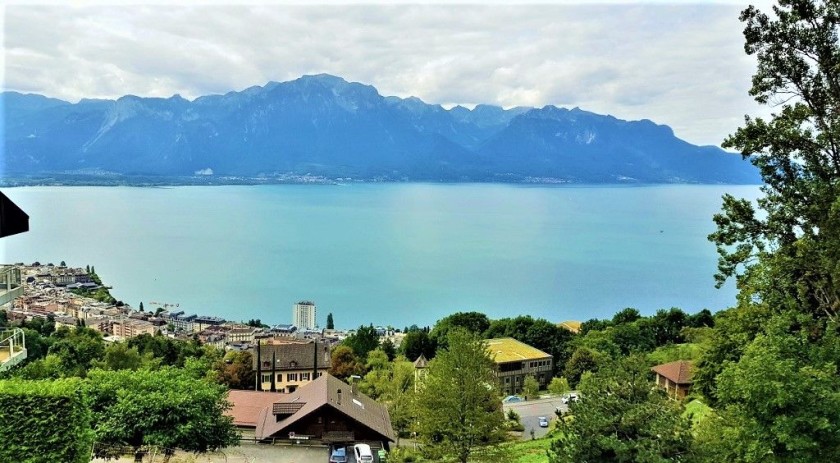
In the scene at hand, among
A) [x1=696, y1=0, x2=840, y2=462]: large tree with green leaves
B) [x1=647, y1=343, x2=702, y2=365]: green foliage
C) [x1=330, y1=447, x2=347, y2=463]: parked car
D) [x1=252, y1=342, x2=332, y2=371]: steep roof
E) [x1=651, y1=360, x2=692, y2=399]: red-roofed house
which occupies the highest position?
[x1=696, y1=0, x2=840, y2=462]: large tree with green leaves

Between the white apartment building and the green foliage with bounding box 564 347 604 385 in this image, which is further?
the white apartment building

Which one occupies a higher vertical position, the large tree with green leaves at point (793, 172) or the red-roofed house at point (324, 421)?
the large tree with green leaves at point (793, 172)

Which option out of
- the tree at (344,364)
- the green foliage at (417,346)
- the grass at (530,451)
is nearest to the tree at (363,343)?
the green foliage at (417,346)

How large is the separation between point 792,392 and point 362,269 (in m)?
71.9

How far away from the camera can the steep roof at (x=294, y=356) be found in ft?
84.9

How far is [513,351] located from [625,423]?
25.6 meters

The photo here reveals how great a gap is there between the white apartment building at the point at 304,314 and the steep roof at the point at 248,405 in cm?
3999

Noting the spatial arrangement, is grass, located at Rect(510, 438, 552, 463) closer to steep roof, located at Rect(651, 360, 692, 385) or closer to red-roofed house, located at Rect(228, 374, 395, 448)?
red-roofed house, located at Rect(228, 374, 395, 448)

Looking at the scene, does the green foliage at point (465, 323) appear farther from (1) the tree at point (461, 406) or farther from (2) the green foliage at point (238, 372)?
(1) the tree at point (461, 406)

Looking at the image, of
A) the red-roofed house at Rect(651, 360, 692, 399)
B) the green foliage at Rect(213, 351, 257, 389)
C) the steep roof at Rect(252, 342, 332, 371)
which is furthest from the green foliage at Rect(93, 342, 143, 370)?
the red-roofed house at Rect(651, 360, 692, 399)

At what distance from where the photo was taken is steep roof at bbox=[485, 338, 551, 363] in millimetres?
29973

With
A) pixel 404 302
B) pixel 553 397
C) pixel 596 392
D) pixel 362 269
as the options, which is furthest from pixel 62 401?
pixel 362 269

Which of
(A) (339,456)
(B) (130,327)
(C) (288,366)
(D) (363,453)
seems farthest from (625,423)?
(B) (130,327)

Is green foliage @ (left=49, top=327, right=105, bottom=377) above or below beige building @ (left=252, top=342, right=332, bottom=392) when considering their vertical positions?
above
